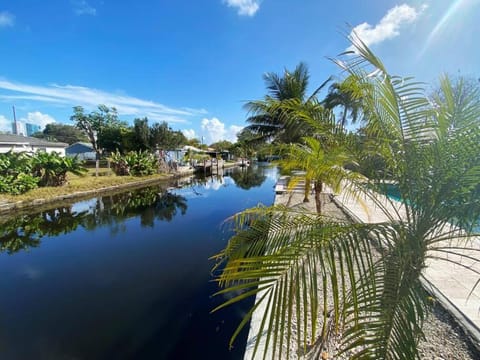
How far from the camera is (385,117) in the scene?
74.8 inches

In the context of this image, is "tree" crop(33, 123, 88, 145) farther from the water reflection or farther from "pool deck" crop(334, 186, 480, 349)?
"pool deck" crop(334, 186, 480, 349)

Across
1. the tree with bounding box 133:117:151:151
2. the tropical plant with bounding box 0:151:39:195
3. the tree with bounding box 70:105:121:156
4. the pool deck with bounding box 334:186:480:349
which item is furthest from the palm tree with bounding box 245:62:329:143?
the tree with bounding box 70:105:121:156

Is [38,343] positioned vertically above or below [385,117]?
below

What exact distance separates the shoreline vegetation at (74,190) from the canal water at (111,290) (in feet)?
4.97

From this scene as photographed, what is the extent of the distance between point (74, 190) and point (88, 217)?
4.57 metres

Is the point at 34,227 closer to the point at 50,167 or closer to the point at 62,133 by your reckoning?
the point at 50,167

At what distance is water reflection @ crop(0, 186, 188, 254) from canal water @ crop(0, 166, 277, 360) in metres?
0.06

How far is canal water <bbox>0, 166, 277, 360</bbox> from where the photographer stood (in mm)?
3131

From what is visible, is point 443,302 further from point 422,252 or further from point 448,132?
point 448,132

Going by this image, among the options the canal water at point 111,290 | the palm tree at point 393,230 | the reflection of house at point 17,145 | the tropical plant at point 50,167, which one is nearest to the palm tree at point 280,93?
the canal water at point 111,290

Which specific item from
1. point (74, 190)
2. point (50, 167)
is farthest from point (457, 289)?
point (50, 167)

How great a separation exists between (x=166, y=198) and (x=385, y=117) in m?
12.3

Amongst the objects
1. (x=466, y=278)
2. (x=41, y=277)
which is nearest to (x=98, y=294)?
(x=41, y=277)

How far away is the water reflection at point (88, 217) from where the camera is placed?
691 centimetres
